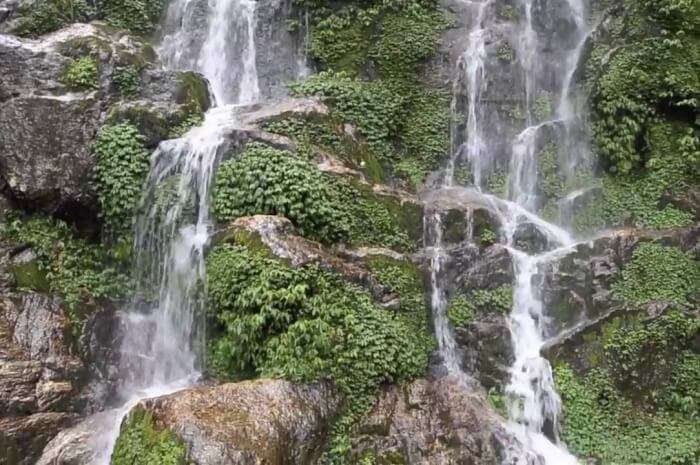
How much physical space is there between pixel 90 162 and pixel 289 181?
3734 mm

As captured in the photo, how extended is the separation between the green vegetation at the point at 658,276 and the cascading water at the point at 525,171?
129cm

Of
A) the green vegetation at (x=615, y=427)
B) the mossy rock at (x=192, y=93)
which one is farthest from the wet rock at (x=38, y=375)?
the green vegetation at (x=615, y=427)

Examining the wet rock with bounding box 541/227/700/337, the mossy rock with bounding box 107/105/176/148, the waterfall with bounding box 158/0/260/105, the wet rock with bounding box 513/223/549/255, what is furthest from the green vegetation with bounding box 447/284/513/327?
the waterfall with bounding box 158/0/260/105

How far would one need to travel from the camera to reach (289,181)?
1020cm

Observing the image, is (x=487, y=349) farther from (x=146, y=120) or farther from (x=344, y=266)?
(x=146, y=120)

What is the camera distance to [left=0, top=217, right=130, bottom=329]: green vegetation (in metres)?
10.3

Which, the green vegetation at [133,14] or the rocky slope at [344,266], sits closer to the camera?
the rocky slope at [344,266]

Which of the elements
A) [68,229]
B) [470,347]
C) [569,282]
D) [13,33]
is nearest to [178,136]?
[68,229]

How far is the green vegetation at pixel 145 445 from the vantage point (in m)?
6.81

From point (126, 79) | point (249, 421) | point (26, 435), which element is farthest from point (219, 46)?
point (249, 421)

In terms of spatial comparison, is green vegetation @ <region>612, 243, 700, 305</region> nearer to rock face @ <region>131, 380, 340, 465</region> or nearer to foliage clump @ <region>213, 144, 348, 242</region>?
foliage clump @ <region>213, 144, 348, 242</region>

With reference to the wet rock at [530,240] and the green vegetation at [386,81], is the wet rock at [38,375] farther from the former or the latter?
the wet rock at [530,240]

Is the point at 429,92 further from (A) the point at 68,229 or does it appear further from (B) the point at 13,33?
(B) the point at 13,33

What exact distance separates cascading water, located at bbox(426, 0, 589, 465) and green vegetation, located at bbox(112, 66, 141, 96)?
626 centimetres
